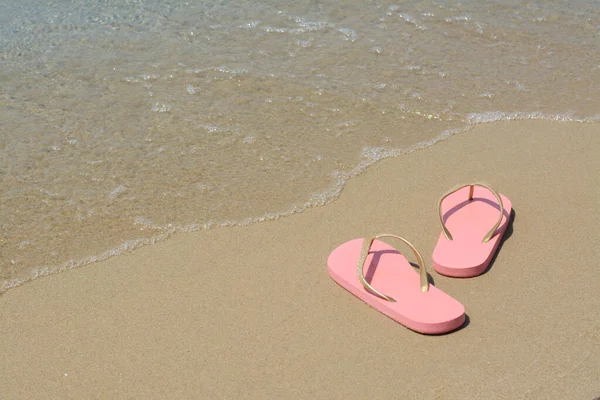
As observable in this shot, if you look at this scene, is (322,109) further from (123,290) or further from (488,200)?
(123,290)

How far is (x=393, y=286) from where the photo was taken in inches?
115

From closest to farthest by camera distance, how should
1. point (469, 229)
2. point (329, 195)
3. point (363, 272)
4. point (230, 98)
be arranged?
point (363, 272), point (469, 229), point (329, 195), point (230, 98)

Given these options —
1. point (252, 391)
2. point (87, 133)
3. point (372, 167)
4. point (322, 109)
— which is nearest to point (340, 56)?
point (322, 109)

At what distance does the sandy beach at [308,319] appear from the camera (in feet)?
8.48

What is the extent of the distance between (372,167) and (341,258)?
34.3 inches

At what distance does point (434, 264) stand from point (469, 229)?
275mm

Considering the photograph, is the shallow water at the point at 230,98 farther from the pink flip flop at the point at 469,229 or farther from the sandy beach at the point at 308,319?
the pink flip flop at the point at 469,229

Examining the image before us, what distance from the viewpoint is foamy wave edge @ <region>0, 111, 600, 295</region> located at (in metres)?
3.16

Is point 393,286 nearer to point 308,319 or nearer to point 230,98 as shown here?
point 308,319

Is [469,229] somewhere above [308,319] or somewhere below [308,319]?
above

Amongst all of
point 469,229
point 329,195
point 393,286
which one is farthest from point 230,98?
point 393,286

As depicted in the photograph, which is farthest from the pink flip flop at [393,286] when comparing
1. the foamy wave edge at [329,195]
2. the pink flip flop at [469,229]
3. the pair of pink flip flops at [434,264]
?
the foamy wave edge at [329,195]

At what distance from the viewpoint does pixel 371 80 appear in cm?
466

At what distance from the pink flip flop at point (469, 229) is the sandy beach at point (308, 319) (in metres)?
0.06
